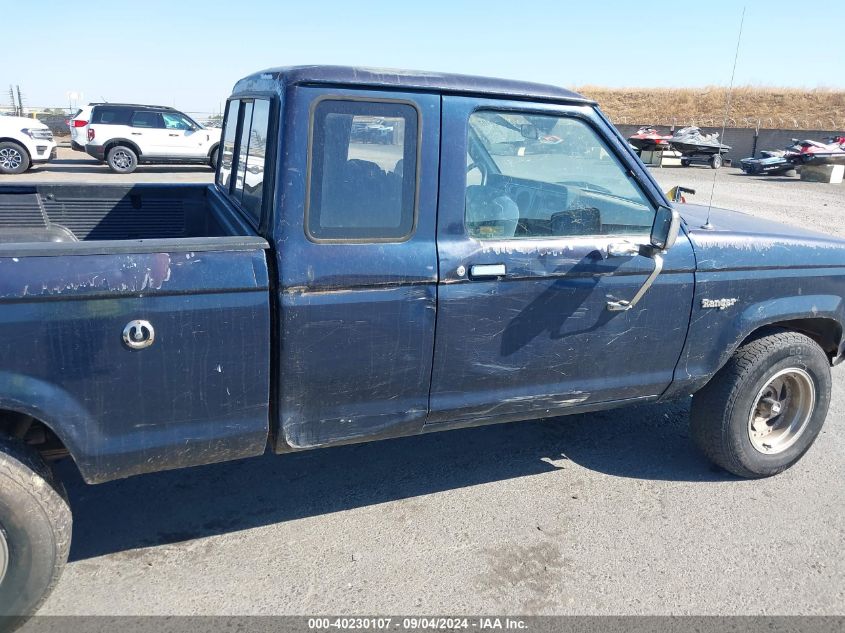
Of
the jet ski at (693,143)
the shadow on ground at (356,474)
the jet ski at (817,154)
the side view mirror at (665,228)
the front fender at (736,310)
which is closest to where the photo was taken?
the side view mirror at (665,228)

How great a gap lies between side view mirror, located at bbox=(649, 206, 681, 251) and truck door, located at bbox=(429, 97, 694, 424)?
0.48ft

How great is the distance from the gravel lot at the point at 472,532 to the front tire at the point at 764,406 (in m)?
0.16

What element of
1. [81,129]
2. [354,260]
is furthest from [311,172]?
[81,129]

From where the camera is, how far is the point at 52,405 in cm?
235

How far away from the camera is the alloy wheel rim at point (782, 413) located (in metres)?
3.83

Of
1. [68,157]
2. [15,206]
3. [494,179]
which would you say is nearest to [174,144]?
[68,157]

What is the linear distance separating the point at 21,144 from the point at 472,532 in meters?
16.3

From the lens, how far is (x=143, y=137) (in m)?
17.4

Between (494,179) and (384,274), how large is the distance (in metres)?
0.79

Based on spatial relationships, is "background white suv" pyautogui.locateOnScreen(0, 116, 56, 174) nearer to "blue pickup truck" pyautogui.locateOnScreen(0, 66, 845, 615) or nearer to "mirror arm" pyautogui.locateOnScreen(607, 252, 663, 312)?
"blue pickup truck" pyautogui.locateOnScreen(0, 66, 845, 615)

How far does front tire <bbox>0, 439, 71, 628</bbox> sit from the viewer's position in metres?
2.35

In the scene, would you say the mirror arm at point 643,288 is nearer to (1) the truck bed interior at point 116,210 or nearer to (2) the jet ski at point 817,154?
(1) the truck bed interior at point 116,210

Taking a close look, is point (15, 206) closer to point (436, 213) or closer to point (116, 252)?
point (116, 252)

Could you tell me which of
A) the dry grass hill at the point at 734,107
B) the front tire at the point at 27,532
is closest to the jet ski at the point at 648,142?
the dry grass hill at the point at 734,107
